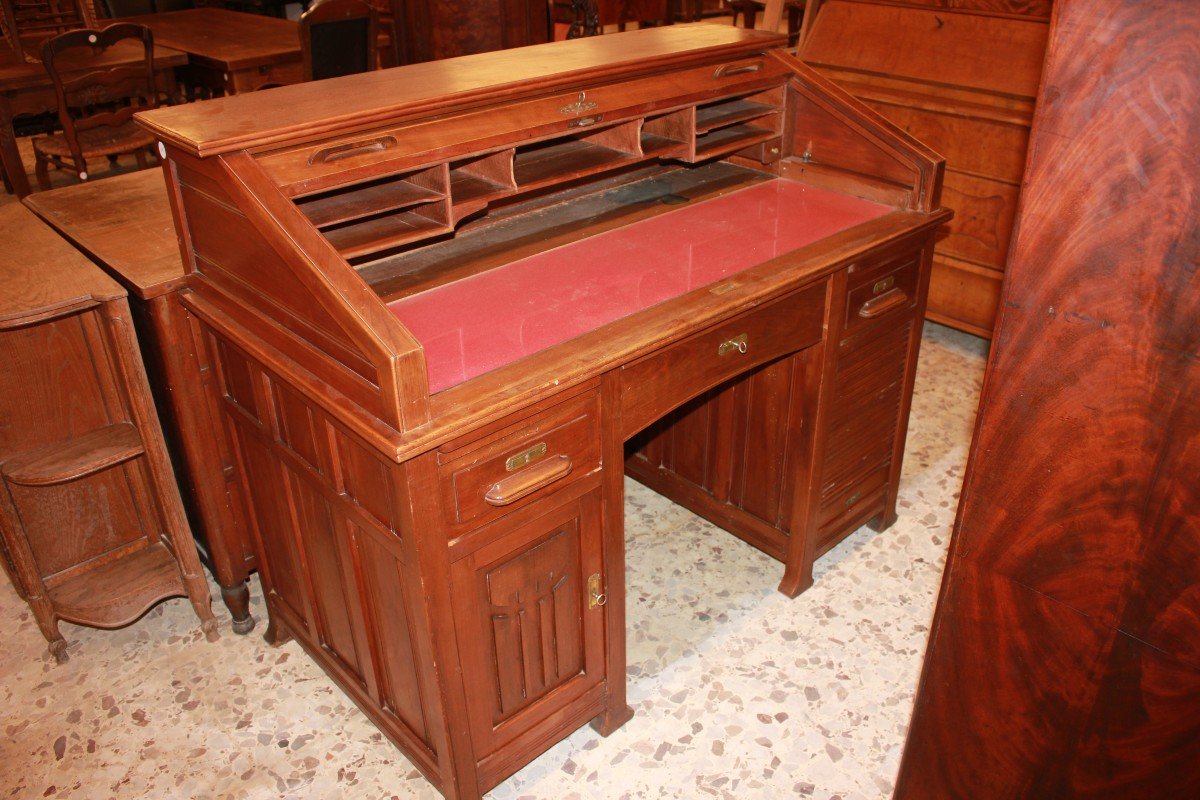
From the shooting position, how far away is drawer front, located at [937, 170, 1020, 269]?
11.1 ft

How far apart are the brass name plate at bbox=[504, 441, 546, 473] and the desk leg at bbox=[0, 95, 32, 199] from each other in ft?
13.4

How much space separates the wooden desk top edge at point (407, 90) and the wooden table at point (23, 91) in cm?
321

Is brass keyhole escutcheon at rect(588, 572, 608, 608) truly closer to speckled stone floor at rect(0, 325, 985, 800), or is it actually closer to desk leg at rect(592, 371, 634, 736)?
desk leg at rect(592, 371, 634, 736)

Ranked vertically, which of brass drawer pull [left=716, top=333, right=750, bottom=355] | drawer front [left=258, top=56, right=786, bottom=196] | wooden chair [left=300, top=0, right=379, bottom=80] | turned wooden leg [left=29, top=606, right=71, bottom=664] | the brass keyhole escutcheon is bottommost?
turned wooden leg [left=29, top=606, right=71, bottom=664]

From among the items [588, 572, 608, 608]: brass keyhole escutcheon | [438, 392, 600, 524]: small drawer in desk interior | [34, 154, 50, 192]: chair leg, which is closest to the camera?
[438, 392, 600, 524]: small drawer in desk interior

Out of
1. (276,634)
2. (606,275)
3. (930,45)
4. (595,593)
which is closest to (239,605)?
(276,634)

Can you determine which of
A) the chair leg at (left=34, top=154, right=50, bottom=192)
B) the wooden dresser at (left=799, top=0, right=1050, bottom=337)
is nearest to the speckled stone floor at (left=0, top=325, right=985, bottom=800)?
the wooden dresser at (left=799, top=0, right=1050, bottom=337)

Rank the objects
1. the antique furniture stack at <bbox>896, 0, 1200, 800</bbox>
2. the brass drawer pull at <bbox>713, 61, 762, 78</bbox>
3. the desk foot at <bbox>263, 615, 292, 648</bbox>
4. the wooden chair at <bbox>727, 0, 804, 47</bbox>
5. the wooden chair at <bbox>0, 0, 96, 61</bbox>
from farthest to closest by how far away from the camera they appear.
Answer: the wooden chair at <bbox>727, 0, 804, 47</bbox>, the wooden chair at <bbox>0, 0, 96, 61</bbox>, the desk foot at <bbox>263, 615, 292, 648</bbox>, the brass drawer pull at <bbox>713, 61, 762, 78</bbox>, the antique furniture stack at <bbox>896, 0, 1200, 800</bbox>

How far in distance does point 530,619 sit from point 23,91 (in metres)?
4.11

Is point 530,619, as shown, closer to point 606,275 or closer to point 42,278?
point 606,275

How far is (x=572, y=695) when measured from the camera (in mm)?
2031

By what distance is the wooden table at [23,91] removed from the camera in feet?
14.5

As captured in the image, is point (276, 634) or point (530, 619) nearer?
point (530, 619)

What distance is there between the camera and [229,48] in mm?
4820
